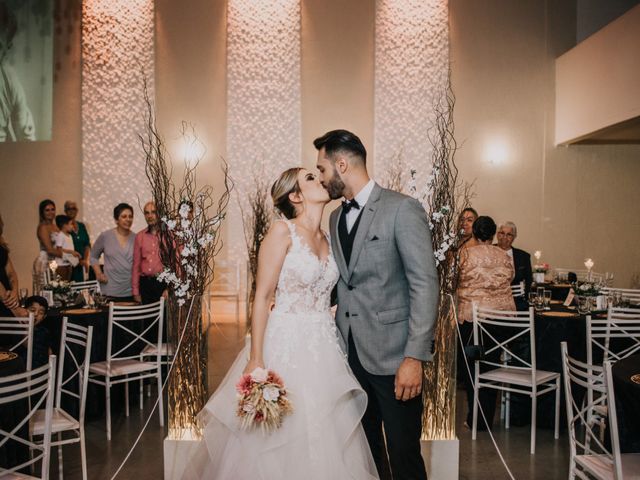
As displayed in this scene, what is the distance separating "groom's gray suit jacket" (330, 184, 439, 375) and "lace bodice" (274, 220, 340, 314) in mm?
153

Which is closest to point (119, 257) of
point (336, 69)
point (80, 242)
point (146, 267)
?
point (146, 267)

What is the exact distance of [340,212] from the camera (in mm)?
2836

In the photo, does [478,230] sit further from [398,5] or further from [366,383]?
[398,5]

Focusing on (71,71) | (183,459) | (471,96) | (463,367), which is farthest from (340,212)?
(71,71)

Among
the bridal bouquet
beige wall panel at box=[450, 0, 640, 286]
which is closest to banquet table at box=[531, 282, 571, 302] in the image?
beige wall panel at box=[450, 0, 640, 286]

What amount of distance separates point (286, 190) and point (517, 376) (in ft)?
8.01

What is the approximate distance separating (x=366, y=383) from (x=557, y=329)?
8.47ft

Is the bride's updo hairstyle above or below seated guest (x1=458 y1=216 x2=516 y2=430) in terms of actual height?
above

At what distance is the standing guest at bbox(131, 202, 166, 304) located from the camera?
6078 millimetres

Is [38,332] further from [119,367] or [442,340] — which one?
[442,340]

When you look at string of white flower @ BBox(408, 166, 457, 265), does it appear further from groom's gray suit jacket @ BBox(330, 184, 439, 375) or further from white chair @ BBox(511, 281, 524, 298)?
white chair @ BBox(511, 281, 524, 298)

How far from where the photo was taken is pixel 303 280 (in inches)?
110

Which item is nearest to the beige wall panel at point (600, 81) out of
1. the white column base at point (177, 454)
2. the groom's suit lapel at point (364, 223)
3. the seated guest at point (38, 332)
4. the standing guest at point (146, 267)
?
the standing guest at point (146, 267)

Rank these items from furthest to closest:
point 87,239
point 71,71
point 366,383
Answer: point 71,71, point 87,239, point 366,383
